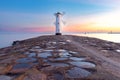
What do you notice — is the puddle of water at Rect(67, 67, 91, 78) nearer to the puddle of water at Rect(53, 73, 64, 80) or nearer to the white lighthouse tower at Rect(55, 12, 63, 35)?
the puddle of water at Rect(53, 73, 64, 80)

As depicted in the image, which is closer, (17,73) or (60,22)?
(17,73)

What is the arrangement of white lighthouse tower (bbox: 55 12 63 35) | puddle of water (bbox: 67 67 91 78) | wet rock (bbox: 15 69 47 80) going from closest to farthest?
wet rock (bbox: 15 69 47 80) → puddle of water (bbox: 67 67 91 78) → white lighthouse tower (bbox: 55 12 63 35)

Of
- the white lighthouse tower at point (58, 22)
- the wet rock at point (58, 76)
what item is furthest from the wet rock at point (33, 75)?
the white lighthouse tower at point (58, 22)

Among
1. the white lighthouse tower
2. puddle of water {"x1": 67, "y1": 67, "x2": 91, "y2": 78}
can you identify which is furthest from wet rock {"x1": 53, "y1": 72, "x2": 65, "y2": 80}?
the white lighthouse tower

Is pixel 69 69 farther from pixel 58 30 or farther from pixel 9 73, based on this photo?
pixel 58 30

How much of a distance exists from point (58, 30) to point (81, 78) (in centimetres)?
2732

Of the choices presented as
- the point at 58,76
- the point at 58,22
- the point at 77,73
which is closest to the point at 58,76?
the point at 58,76

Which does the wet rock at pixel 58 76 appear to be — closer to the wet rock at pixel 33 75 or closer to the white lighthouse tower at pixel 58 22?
the wet rock at pixel 33 75

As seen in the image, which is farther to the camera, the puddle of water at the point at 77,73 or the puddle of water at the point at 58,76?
the puddle of water at the point at 77,73

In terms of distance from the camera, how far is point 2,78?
511 cm

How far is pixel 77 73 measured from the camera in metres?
5.61

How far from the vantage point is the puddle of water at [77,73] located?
531 cm

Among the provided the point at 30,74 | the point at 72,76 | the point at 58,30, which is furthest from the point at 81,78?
the point at 58,30

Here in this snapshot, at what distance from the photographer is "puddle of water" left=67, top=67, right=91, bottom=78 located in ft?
17.4
